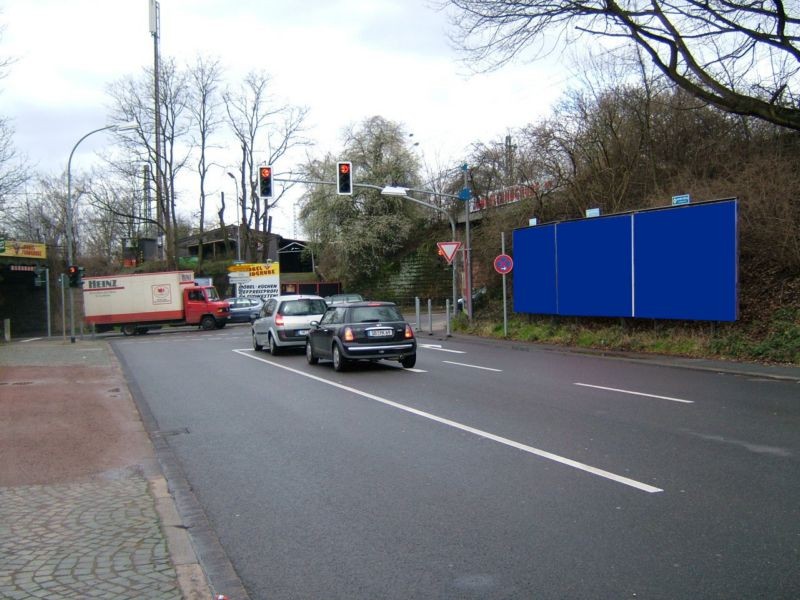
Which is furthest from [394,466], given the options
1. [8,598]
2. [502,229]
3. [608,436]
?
[502,229]

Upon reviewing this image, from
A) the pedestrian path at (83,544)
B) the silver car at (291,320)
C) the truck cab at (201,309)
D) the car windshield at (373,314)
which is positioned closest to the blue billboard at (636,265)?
the car windshield at (373,314)

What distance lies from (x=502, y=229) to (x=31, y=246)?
29.3 metres

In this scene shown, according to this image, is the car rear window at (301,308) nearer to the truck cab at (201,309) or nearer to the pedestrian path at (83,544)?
the pedestrian path at (83,544)

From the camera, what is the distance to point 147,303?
3716 centimetres

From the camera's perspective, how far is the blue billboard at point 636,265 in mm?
16766

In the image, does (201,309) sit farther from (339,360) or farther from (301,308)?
(339,360)

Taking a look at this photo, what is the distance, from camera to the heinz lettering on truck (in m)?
36.8

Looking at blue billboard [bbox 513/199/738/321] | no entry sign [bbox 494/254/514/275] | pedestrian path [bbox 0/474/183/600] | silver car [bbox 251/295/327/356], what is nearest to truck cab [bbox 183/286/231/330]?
silver car [bbox 251/295/327/356]

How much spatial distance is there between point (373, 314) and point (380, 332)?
56 centimetres

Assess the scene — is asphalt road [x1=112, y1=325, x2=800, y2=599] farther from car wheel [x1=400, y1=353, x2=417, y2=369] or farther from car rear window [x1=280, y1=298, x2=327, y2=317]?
car rear window [x1=280, y1=298, x2=327, y2=317]

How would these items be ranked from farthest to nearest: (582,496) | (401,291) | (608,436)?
Answer: 1. (401,291)
2. (608,436)
3. (582,496)

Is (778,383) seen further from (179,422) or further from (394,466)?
(179,422)

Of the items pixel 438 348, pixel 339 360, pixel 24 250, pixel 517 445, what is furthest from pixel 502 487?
pixel 24 250

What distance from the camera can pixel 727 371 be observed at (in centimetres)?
1402
